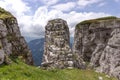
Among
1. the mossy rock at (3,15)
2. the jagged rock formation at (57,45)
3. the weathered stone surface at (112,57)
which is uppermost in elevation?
the mossy rock at (3,15)

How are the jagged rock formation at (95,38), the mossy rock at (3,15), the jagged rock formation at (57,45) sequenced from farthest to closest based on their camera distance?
the jagged rock formation at (95,38) → the jagged rock formation at (57,45) → the mossy rock at (3,15)

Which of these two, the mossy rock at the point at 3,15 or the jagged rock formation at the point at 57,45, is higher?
the mossy rock at the point at 3,15

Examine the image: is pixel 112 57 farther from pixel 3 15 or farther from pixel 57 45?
Answer: pixel 3 15

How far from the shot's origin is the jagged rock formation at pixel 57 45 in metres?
66.3

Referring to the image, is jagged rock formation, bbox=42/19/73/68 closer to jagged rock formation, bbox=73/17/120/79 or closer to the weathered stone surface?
the weathered stone surface

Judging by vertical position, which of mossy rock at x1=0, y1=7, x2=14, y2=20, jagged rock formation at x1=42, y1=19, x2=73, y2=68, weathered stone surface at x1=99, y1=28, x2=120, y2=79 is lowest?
weathered stone surface at x1=99, y1=28, x2=120, y2=79

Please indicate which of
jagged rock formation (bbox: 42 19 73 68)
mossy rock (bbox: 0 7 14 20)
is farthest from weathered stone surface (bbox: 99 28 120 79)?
mossy rock (bbox: 0 7 14 20)

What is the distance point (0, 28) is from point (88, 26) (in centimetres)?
11660

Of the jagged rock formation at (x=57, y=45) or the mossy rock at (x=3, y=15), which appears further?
the jagged rock formation at (x=57, y=45)

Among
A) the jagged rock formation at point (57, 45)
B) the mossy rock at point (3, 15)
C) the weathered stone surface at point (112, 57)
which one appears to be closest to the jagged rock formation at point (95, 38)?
the weathered stone surface at point (112, 57)

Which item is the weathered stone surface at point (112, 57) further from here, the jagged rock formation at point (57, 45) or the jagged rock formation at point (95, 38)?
the jagged rock formation at point (57, 45)

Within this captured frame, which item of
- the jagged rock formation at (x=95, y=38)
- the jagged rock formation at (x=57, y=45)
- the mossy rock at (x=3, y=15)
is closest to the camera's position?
the mossy rock at (x=3, y=15)

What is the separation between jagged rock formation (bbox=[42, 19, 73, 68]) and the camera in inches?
2611

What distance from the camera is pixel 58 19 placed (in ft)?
268
